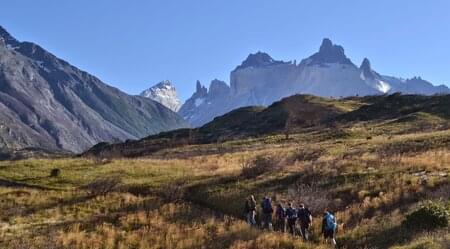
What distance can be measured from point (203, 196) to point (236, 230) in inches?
370

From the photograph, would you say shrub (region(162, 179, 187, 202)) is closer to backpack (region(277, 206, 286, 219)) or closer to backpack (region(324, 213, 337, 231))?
backpack (region(277, 206, 286, 219))

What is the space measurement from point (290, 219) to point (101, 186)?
17521 mm

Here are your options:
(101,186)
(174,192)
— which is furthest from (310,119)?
(174,192)

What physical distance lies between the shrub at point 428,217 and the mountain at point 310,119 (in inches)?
2052

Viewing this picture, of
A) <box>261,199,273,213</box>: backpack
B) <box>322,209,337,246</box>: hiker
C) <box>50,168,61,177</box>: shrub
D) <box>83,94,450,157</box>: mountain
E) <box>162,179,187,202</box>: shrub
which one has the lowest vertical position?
<box>322,209,337,246</box>: hiker

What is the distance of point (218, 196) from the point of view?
4047cm

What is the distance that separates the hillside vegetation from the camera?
3023 cm

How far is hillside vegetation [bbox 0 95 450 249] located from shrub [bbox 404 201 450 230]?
0.83ft

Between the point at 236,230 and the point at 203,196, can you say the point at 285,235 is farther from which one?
the point at 203,196

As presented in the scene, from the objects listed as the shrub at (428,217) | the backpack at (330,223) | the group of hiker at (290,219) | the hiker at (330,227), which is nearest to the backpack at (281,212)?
the group of hiker at (290,219)

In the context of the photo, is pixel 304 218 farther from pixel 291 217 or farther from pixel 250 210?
pixel 250 210

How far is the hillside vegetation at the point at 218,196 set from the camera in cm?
3023

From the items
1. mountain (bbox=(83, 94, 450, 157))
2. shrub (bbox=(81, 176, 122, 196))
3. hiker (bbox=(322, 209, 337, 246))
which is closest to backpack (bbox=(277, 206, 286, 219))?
hiker (bbox=(322, 209, 337, 246))

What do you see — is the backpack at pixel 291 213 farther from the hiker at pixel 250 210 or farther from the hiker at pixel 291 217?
the hiker at pixel 250 210
